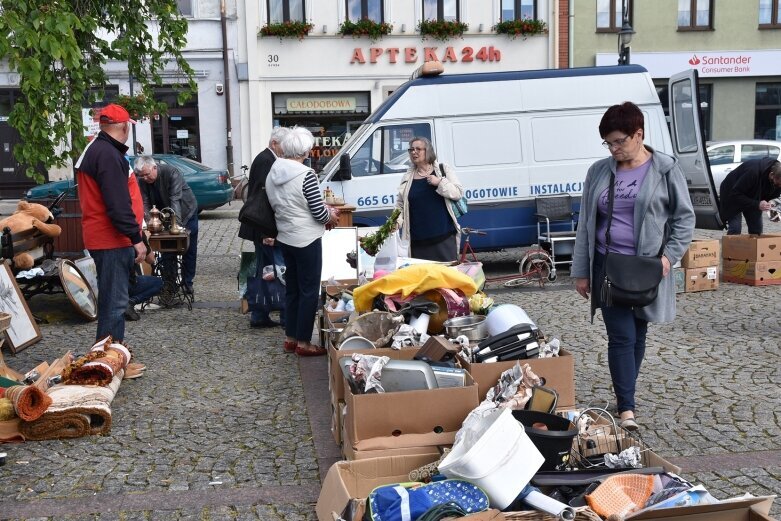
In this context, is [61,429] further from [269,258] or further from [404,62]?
[404,62]

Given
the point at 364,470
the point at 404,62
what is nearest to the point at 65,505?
the point at 364,470

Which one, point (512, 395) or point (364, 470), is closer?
point (364, 470)

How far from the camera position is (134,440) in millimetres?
5289

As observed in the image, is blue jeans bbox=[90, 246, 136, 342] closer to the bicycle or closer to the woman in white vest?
the woman in white vest

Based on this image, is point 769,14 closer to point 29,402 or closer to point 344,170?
point 344,170

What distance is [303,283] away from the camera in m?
6.93

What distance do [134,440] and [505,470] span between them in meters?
2.57

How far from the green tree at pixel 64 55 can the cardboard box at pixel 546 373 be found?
5.08m

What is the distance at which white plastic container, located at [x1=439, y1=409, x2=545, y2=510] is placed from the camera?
142 inches

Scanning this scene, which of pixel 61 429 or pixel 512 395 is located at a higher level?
pixel 512 395

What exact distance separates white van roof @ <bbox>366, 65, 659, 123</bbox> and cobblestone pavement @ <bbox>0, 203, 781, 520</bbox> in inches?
133

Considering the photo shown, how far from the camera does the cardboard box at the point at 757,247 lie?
10.3 metres

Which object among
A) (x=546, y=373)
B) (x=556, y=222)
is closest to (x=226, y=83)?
(x=556, y=222)

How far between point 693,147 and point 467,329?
25.3ft
